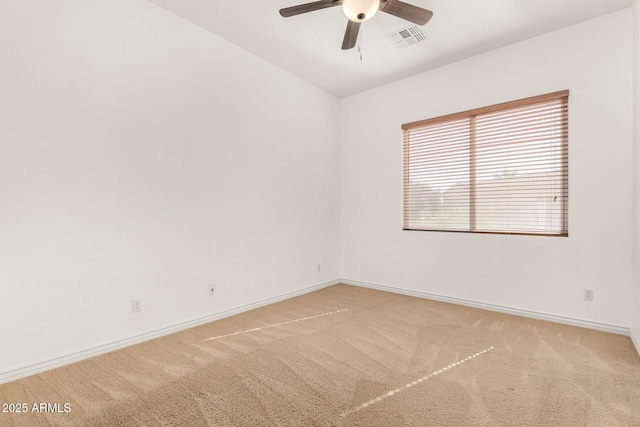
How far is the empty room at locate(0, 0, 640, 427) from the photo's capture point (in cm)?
201

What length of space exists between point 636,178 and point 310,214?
10.7ft

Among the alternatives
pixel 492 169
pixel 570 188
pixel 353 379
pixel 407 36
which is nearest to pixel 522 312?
pixel 570 188

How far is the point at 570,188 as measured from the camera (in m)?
3.03

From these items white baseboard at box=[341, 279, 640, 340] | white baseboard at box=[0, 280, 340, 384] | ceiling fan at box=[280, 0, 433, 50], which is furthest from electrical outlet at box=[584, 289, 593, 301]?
white baseboard at box=[0, 280, 340, 384]

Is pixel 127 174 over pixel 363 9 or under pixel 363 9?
under

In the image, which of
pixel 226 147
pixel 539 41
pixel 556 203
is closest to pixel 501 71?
pixel 539 41

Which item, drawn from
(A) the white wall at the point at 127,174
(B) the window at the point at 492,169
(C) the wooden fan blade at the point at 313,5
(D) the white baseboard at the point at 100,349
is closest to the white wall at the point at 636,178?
(B) the window at the point at 492,169

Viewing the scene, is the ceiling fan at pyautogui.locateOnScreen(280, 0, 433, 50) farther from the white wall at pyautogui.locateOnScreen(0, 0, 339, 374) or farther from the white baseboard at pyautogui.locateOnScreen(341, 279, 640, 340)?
the white baseboard at pyautogui.locateOnScreen(341, 279, 640, 340)

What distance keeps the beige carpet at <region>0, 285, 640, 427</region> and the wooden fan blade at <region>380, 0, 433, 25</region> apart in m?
2.53

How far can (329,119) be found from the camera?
15.5 ft

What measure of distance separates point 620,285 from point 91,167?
4.56m

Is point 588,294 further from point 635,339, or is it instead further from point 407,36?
point 407,36

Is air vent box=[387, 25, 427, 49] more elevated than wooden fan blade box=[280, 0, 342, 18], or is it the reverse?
air vent box=[387, 25, 427, 49]

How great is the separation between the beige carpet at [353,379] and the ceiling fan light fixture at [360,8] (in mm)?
2433
